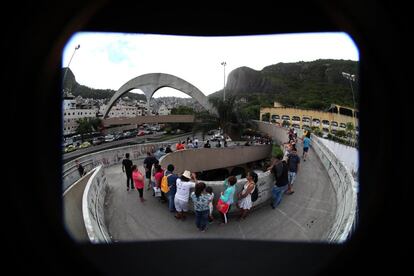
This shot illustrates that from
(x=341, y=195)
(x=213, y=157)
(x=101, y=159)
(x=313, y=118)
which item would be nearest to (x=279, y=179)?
(x=341, y=195)

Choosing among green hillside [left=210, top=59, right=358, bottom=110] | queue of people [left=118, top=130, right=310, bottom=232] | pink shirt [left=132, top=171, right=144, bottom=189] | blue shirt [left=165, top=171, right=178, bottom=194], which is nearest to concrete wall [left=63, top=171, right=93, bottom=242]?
pink shirt [left=132, top=171, right=144, bottom=189]

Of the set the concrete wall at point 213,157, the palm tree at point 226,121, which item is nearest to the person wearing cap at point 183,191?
the concrete wall at point 213,157

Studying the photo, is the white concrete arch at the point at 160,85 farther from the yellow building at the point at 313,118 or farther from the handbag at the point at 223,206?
the handbag at the point at 223,206

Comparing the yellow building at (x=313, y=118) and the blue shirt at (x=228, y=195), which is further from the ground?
the yellow building at (x=313, y=118)

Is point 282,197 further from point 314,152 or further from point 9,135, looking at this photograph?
point 9,135

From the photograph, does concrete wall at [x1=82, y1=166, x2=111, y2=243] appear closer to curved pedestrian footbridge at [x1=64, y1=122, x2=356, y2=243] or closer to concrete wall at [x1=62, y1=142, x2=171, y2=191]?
curved pedestrian footbridge at [x1=64, y1=122, x2=356, y2=243]
